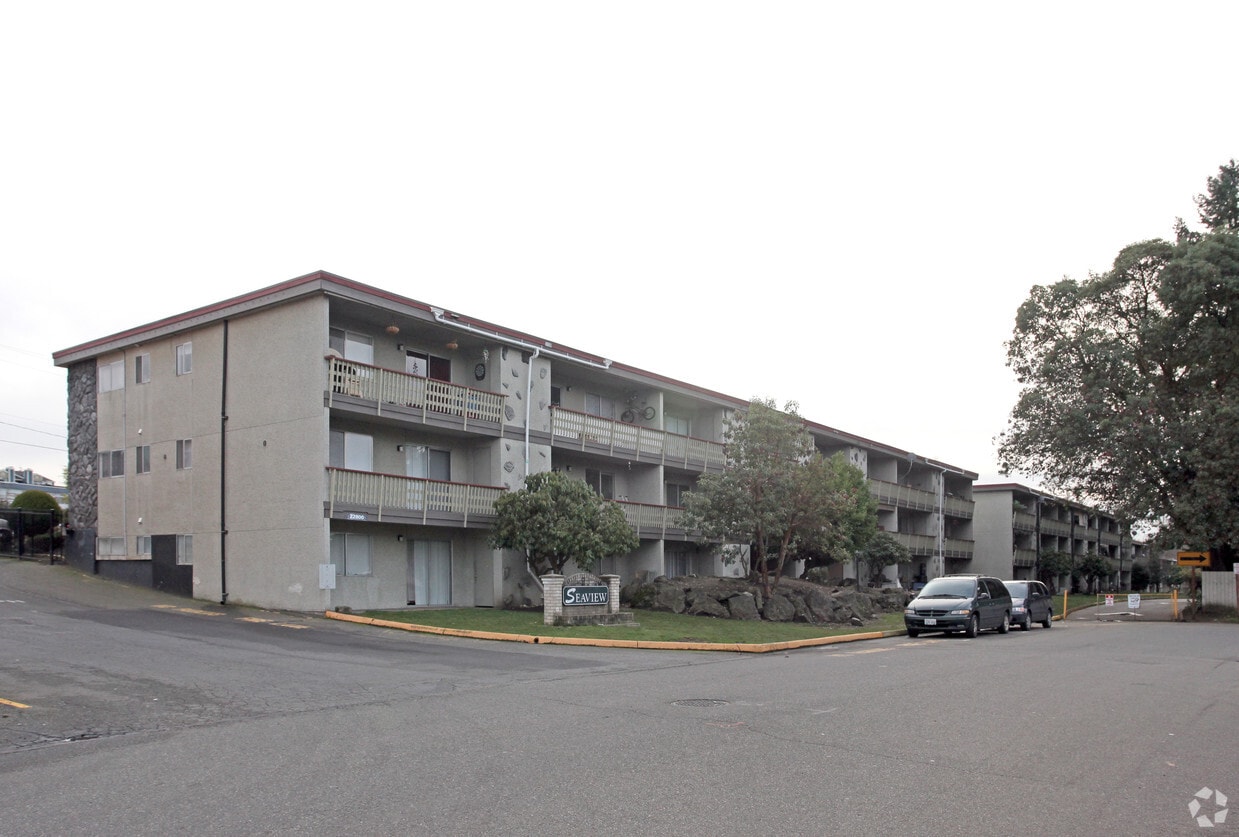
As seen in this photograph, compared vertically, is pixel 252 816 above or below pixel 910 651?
above

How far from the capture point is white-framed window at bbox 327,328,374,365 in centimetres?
2667

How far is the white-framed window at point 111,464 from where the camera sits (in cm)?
3058

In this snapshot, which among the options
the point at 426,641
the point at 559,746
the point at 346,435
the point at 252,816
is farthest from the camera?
the point at 346,435

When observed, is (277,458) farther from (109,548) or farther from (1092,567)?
(1092,567)

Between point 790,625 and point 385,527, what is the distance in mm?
11825

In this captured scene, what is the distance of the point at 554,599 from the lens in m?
23.6

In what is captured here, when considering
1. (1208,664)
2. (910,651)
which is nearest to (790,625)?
(910,651)

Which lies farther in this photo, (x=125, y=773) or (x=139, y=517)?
(x=139, y=517)

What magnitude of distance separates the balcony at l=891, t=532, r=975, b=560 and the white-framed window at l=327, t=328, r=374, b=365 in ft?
115

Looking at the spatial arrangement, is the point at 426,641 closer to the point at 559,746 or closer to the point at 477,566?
the point at 477,566

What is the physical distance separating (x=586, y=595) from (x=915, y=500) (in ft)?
133

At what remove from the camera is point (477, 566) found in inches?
1164

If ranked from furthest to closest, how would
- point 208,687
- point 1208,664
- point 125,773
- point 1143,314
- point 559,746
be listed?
point 1143,314, point 1208,664, point 208,687, point 559,746, point 125,773

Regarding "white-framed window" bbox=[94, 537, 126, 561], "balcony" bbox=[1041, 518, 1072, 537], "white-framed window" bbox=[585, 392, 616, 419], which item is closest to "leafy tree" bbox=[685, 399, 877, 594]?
"white-framed window" bbox=[585, 392, 616, 419]
